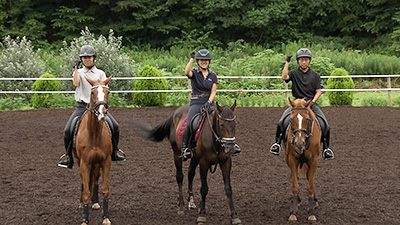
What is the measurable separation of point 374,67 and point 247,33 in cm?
1230

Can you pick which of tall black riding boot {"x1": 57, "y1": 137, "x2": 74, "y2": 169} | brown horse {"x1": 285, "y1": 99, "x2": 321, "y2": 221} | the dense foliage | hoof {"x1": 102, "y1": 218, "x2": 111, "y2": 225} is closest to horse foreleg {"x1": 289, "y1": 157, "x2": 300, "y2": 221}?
brown horse {"x1": 285, "y1": 99, "x2": 321, "y2": 221}

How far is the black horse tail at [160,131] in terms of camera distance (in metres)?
8.82

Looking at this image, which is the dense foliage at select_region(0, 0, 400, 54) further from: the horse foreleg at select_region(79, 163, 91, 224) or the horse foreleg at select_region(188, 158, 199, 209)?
the horse foreleg at select_region(79, 163, 91, 224)

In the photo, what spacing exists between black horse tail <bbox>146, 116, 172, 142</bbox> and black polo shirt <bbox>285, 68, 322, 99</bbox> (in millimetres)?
2233

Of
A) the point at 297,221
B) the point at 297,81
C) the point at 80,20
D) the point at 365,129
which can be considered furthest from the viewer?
the point at 80,20

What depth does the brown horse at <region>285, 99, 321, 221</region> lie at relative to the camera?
706 centimetres

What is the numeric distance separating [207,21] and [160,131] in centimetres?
2891

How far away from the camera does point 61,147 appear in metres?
13.0

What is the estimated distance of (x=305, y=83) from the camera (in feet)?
26.0

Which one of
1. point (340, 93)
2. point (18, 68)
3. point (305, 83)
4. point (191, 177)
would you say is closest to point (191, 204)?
point (191, 177)

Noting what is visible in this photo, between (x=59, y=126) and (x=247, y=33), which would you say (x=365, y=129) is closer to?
(x=59, y=126)

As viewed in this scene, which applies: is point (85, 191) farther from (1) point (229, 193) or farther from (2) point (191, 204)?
(1) point (229, 193)

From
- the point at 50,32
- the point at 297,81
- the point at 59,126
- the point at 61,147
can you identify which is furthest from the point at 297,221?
the point at 50,32

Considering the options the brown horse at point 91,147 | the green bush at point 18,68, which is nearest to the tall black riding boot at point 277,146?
the brown horse at point 91,147
